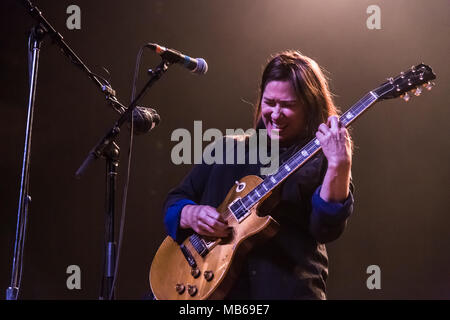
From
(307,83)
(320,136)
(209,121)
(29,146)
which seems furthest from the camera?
(209,121)

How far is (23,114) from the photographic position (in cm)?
297

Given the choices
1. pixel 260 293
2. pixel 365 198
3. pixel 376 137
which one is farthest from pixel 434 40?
pixel 260 293

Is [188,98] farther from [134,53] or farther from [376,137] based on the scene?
[376,137]

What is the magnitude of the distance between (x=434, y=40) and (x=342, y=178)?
2.39 m

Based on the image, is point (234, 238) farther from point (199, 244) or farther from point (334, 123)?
point (334, 123)

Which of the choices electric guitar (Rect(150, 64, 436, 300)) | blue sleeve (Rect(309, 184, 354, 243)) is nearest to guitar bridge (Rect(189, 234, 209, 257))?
electric guitar (Rect(150, 64, 436, 300))

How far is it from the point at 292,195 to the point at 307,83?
18.1 inches

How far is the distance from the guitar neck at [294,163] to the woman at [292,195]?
0.13ft

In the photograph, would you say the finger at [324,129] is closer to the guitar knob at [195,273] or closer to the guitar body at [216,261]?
the guitar body at [216,261]

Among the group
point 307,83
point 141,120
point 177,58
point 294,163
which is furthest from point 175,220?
point 307,83

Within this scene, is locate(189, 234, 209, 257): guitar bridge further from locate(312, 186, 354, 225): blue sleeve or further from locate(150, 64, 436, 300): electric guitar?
locate(312, 186, 354, 225): blue sleeve

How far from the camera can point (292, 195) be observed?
70.6 inches

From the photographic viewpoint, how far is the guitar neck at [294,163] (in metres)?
1.81

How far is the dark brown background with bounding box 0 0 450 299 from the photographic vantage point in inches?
117
